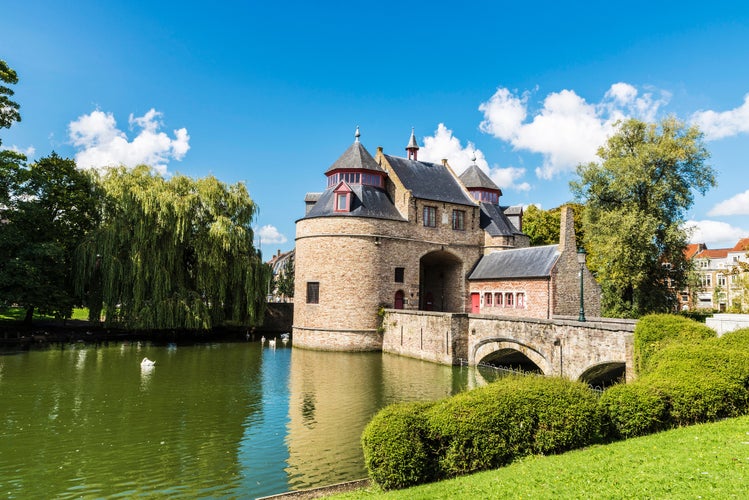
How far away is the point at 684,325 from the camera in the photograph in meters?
11.7

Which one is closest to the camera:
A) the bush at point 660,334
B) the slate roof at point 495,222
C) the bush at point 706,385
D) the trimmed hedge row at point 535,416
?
the trimmed hedge row at point 535,416

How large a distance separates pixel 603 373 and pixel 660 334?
4977mm

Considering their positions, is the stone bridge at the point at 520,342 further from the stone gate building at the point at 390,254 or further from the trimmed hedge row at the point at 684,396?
the trimmed hedge row at the point at 684,396

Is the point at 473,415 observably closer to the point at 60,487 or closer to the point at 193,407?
the point at 60,487

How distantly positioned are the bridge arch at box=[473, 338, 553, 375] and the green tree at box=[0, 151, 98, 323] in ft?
73.6

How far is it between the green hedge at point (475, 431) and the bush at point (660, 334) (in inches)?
175

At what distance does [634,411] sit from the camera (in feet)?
27.8

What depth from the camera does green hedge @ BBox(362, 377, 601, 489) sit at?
743cm

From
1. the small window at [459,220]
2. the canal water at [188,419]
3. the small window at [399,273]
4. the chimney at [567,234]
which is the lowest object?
the canal water at [188,419]

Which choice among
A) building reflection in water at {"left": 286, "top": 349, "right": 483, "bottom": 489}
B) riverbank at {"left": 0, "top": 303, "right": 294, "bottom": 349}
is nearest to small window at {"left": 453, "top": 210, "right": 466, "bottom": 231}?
building reflection in water at {"left": 286, "top": 349, "right": 483, "bottom": 489}

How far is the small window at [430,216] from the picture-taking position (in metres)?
30.4

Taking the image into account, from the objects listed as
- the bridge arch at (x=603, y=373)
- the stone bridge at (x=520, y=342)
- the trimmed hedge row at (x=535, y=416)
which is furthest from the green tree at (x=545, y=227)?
the trimmed hedge row at (x=535, y=416)

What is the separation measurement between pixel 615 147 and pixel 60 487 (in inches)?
1280

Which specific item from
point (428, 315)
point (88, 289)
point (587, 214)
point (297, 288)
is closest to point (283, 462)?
point (428, 315)
